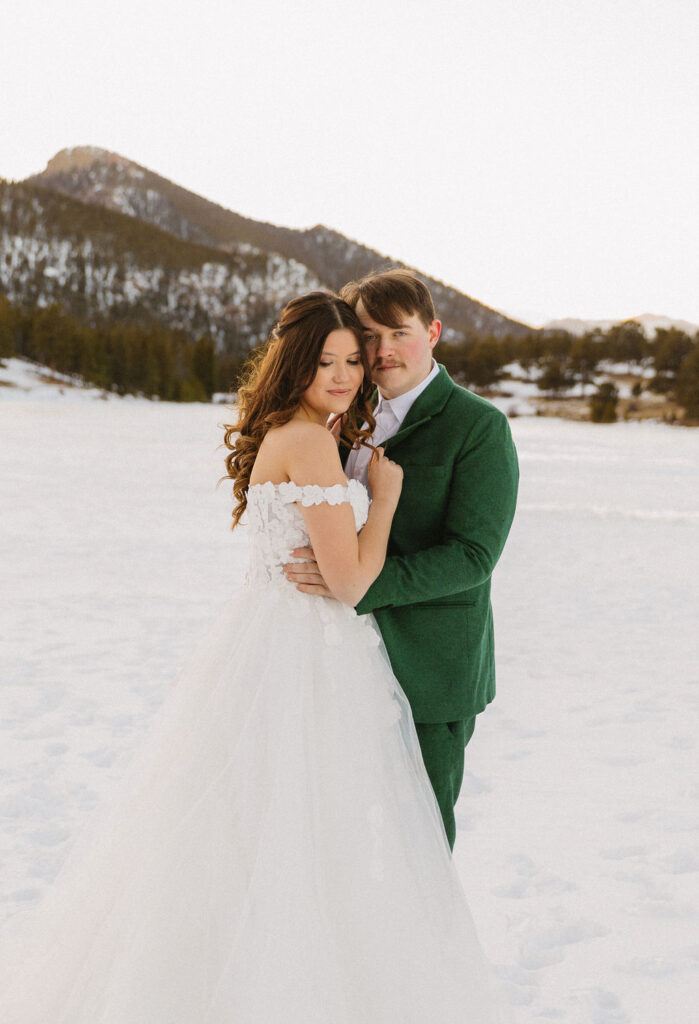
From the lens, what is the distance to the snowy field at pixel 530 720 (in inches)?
124

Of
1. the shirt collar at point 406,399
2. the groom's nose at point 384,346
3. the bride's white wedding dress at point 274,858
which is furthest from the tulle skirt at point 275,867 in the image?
the groom's nose at point 384,346

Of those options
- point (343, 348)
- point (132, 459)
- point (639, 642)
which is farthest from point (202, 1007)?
point (132, 459)

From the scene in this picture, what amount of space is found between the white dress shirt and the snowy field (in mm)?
1952

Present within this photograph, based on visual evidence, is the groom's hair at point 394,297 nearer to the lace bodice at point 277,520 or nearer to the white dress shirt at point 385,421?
the white dress shirt at point 385,421

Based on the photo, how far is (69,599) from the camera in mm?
8031

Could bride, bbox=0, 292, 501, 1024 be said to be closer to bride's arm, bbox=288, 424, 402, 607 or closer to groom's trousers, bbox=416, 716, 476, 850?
bride's arm, bbox=288, 424, 402, 607

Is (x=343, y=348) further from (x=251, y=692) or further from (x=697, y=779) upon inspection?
(x=697, y=779)

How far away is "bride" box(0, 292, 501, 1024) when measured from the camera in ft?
6.63

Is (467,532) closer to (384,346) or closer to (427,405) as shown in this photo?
(427,405)

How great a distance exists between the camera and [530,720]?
213 inches

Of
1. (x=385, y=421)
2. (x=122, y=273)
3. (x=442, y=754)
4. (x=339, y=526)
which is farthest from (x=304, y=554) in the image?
(x=122, y=273)

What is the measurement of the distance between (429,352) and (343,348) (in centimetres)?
31

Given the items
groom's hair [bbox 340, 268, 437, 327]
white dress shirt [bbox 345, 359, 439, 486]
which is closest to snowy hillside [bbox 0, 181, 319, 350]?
white dress shirt [bbox 345, 359, 439, 486]

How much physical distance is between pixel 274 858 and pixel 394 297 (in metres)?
1.59
